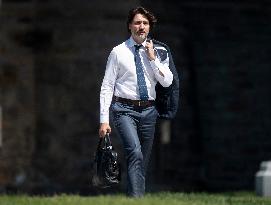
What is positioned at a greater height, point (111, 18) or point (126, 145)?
point (111, 18)

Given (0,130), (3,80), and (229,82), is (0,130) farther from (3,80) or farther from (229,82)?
(229,82)

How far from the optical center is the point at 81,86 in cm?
1694

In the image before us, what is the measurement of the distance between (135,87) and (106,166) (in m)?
0.70

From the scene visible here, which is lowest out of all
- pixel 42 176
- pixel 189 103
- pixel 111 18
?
pixel 42 176

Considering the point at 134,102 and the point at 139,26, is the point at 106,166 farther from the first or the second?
the point at 139,26

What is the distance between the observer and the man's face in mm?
9523

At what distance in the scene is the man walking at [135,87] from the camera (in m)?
9.48

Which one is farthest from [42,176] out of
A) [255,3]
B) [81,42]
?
[255,3]

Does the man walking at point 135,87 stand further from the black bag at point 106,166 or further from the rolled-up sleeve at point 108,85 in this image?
the black bag at point 106,166

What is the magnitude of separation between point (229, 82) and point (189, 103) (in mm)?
765

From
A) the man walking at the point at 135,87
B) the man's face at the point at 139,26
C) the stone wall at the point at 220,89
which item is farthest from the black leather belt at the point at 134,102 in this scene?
the stone wall at the point at 220,89

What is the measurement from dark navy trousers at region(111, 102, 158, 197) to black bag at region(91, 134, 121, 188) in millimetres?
110

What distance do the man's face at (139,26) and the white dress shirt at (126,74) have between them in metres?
0.07

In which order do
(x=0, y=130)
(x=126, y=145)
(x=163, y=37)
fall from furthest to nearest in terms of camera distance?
(x=163, y=37) < (x=0, y=130) < (x=126, y=145)
